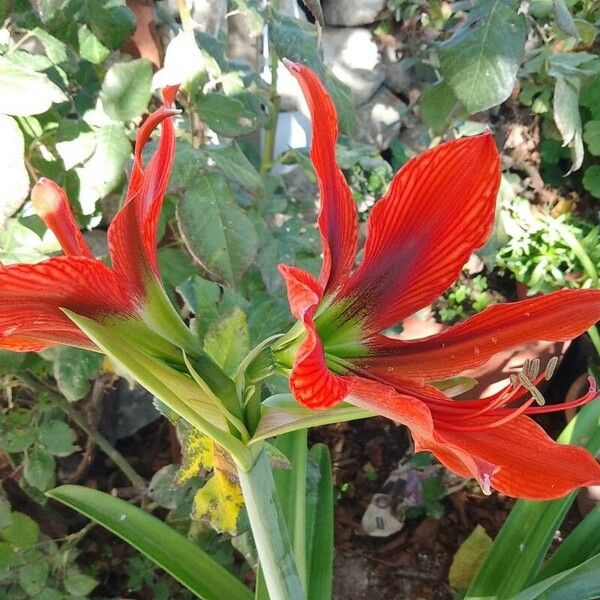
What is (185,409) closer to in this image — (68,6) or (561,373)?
(68,6)

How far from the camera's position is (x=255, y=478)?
0.45m

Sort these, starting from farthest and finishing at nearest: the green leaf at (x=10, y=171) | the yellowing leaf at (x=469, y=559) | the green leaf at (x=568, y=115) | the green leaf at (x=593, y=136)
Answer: the green leaf at (x=593, y=136) < the yellowing leaf at (x=469, y=559) < the green leaf at (x=568, y=115) < the green leaf at (x=10, y=171)

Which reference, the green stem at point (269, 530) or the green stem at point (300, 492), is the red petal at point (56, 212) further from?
the green stem at point (300, 492)

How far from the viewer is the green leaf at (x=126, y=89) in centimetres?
67

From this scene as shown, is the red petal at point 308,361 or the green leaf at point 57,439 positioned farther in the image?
the green leaf at point 57,439

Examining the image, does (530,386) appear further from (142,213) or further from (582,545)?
(582,545)

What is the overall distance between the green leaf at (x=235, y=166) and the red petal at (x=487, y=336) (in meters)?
0.31

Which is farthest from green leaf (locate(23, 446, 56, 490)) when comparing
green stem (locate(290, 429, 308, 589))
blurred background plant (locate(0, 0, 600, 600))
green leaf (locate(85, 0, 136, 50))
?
green leaf (locate(85, 0, 136, 50))

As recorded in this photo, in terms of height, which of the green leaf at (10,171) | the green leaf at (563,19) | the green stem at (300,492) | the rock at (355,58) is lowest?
the green stem at (300,492)

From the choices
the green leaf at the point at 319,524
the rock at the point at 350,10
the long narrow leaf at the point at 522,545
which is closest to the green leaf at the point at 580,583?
the long narrow leaf at the point at 522,545

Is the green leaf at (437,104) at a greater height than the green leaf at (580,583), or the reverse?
the green leaf at (437,104)

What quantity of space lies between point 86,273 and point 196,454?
12.1 inches

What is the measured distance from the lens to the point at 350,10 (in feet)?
6.01

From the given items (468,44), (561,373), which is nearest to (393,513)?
(561,373)
